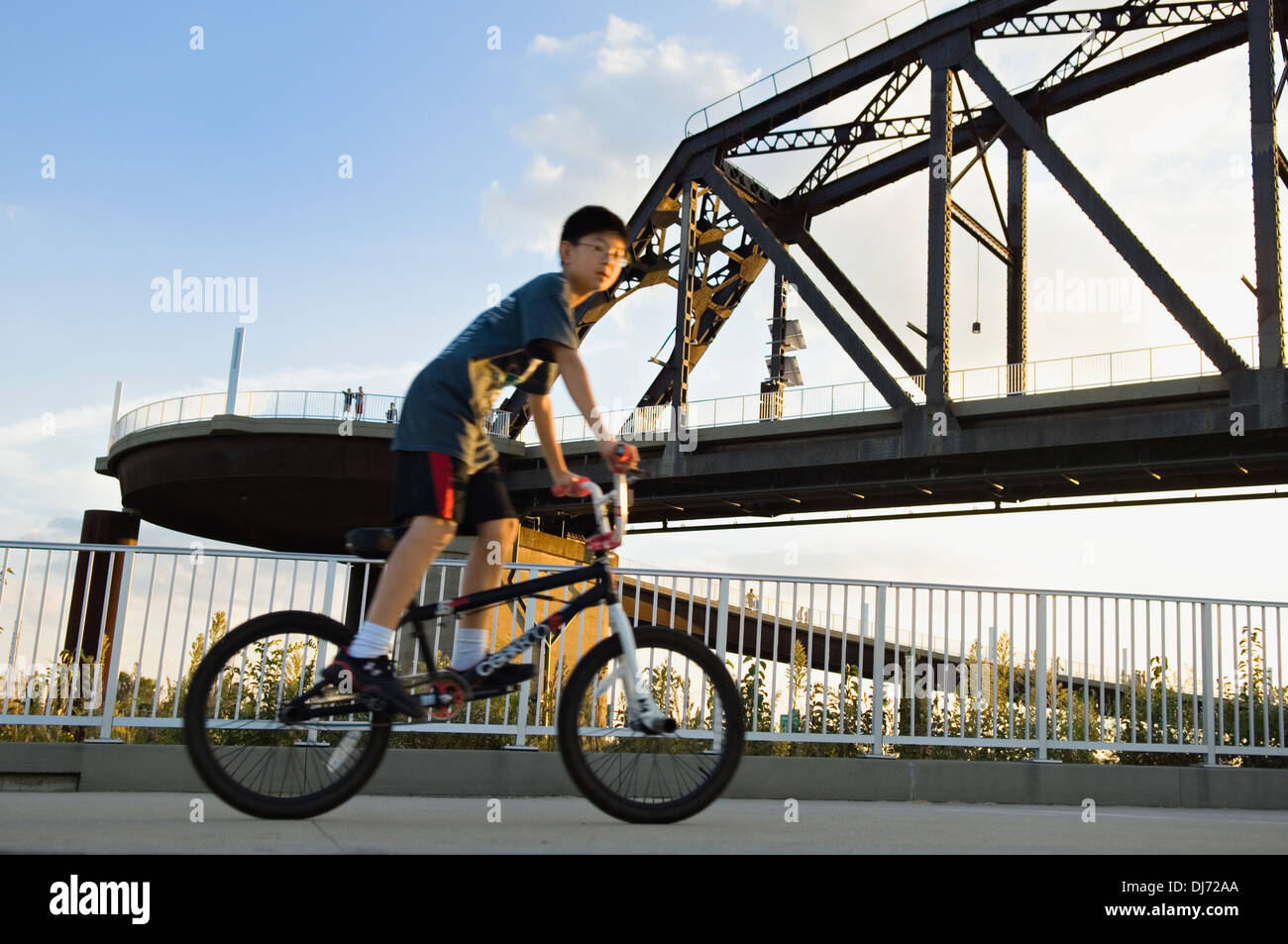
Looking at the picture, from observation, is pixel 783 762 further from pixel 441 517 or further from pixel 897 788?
pixel 441 517

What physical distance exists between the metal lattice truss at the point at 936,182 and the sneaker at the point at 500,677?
2259 centimetres

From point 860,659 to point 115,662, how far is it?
15.5ft

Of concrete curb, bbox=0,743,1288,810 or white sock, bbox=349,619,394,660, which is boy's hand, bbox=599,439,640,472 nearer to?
white sock, bbox=349,619,394,660

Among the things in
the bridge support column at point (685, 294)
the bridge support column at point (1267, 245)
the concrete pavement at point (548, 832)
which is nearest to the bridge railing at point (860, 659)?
the concrete pavement at point (548, 832)

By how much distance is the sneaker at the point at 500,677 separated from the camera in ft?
12.1

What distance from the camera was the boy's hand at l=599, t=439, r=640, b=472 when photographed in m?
3.62

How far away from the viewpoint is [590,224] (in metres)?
3.92

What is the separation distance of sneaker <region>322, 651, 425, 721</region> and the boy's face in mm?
1489

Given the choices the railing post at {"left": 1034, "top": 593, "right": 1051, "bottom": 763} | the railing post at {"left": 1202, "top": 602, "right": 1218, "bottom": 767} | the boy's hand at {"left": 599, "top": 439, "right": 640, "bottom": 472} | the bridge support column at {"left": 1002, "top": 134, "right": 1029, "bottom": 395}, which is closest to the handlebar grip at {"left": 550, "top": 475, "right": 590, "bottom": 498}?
the boy's hand at {"left": 599, "top": 439, "right": 640, "bottom": 472}

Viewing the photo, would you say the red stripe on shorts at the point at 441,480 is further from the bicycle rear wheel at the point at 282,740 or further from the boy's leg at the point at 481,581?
the bicycle rear wheel at the point at 282,740

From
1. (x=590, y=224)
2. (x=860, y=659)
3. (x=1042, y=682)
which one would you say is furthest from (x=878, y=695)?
(x=590, y=224)

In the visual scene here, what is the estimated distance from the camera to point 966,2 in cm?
2884

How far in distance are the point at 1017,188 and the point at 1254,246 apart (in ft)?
32.6
